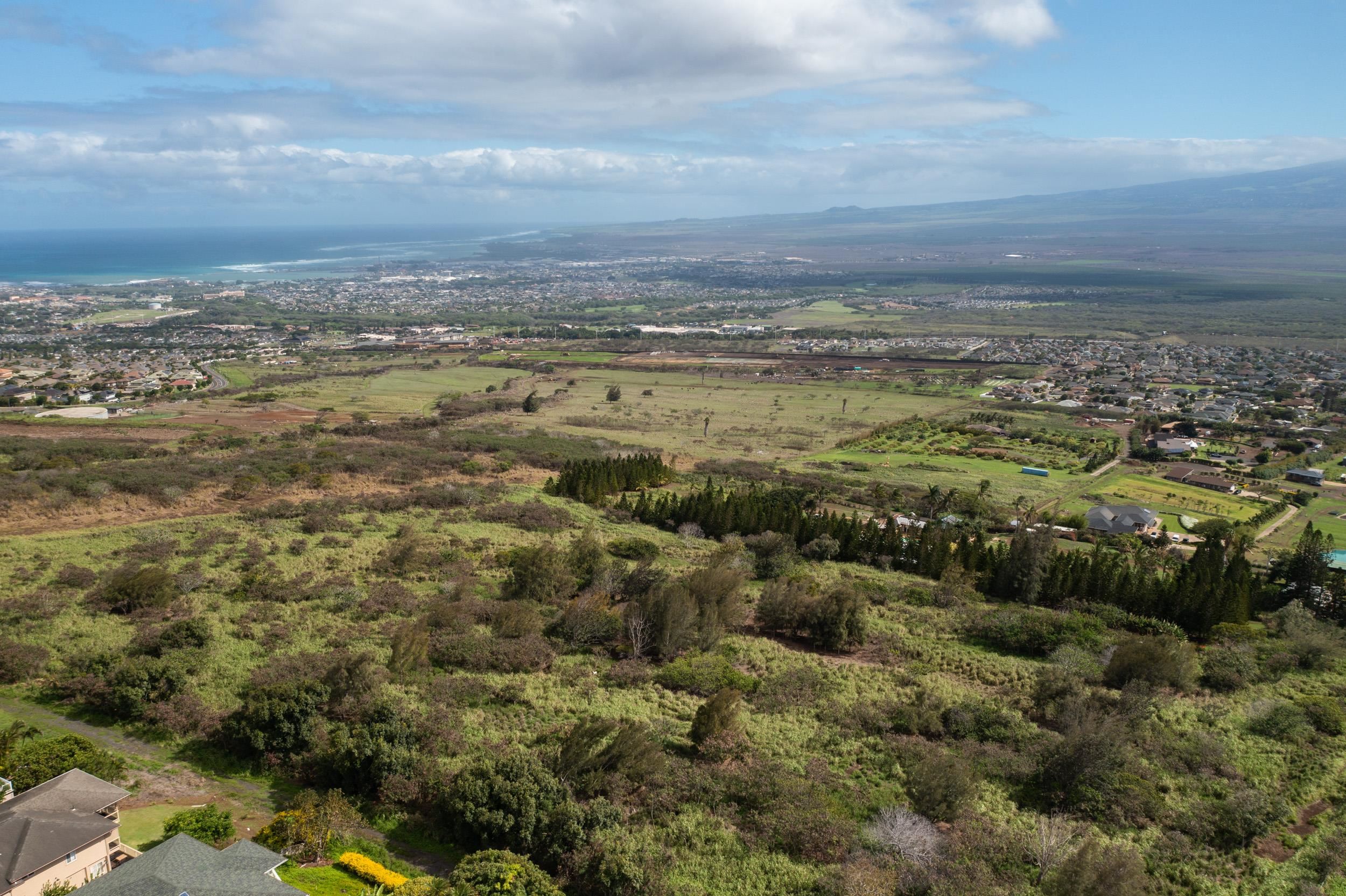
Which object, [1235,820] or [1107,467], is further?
[1107,467]

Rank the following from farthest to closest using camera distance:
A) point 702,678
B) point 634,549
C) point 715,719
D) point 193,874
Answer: point 634,549
point 702,678
point 715,719
point 193,874

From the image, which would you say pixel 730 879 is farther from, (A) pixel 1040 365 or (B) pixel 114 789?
(A) pixel 1040 365

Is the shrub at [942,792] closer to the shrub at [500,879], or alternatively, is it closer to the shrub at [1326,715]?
the shrub at [500,879]

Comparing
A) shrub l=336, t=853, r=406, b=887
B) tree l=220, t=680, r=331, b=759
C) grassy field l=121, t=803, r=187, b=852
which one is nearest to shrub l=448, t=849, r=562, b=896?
shrub l=336, t=853, r=406, b=887

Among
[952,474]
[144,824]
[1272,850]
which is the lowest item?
[952,474]

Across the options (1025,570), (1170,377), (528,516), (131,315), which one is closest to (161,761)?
(528,516)

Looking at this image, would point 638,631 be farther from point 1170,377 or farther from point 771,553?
point 1170,377

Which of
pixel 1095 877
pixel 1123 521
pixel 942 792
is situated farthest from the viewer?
pixel 1123 521
